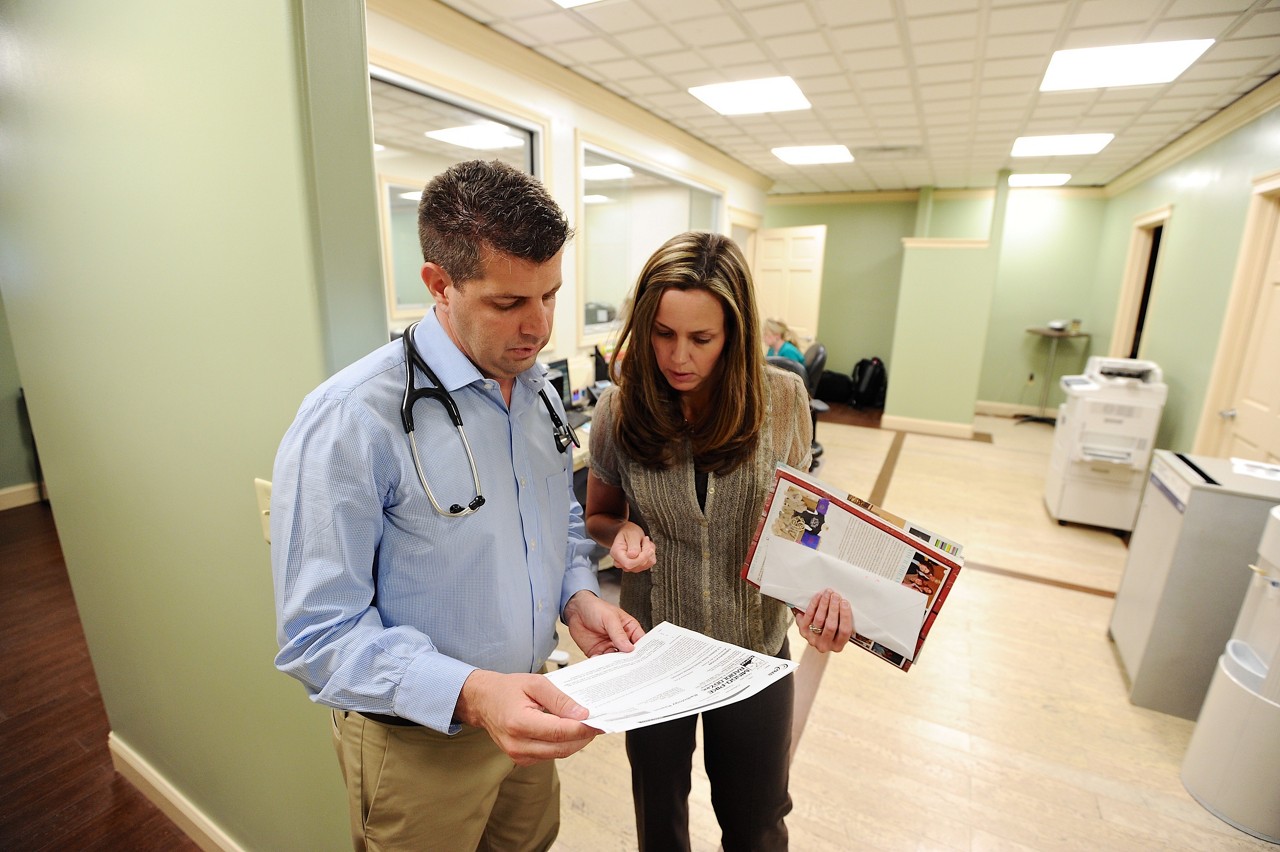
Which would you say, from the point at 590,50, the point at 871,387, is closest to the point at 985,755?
the point at 590,50

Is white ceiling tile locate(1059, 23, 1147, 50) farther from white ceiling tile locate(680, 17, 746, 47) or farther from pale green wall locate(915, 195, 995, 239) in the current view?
pale green wall locate(915, 195, 995, 239)

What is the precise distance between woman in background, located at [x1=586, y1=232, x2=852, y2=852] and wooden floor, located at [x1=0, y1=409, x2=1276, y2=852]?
0.70m

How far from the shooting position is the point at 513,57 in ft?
10.5

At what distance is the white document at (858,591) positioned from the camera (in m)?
1.01

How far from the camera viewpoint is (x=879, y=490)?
185 inches

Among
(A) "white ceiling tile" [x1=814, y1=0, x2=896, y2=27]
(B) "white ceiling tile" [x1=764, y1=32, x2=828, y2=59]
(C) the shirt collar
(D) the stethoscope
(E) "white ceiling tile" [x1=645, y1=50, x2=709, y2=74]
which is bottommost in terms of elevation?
(D) the stethoscope

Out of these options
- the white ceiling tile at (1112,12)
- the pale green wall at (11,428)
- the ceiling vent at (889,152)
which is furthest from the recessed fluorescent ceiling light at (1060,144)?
the pale green wall at (11,428)

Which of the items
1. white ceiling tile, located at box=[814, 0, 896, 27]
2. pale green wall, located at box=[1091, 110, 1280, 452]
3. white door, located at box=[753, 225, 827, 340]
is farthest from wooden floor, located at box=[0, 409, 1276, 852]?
white door, located at box=[753, 225, 827, 340]

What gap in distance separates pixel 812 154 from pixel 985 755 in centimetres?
520

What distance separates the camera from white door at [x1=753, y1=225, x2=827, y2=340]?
6.74 m

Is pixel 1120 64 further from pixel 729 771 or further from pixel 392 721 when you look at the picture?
pixel 392 721

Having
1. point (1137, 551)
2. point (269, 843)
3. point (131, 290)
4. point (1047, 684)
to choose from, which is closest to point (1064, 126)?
point (1137, 551)

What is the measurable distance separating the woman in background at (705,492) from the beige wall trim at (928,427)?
5.98m

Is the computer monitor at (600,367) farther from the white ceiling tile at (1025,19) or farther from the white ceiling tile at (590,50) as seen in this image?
the white ceiling tile at (1025,19)
